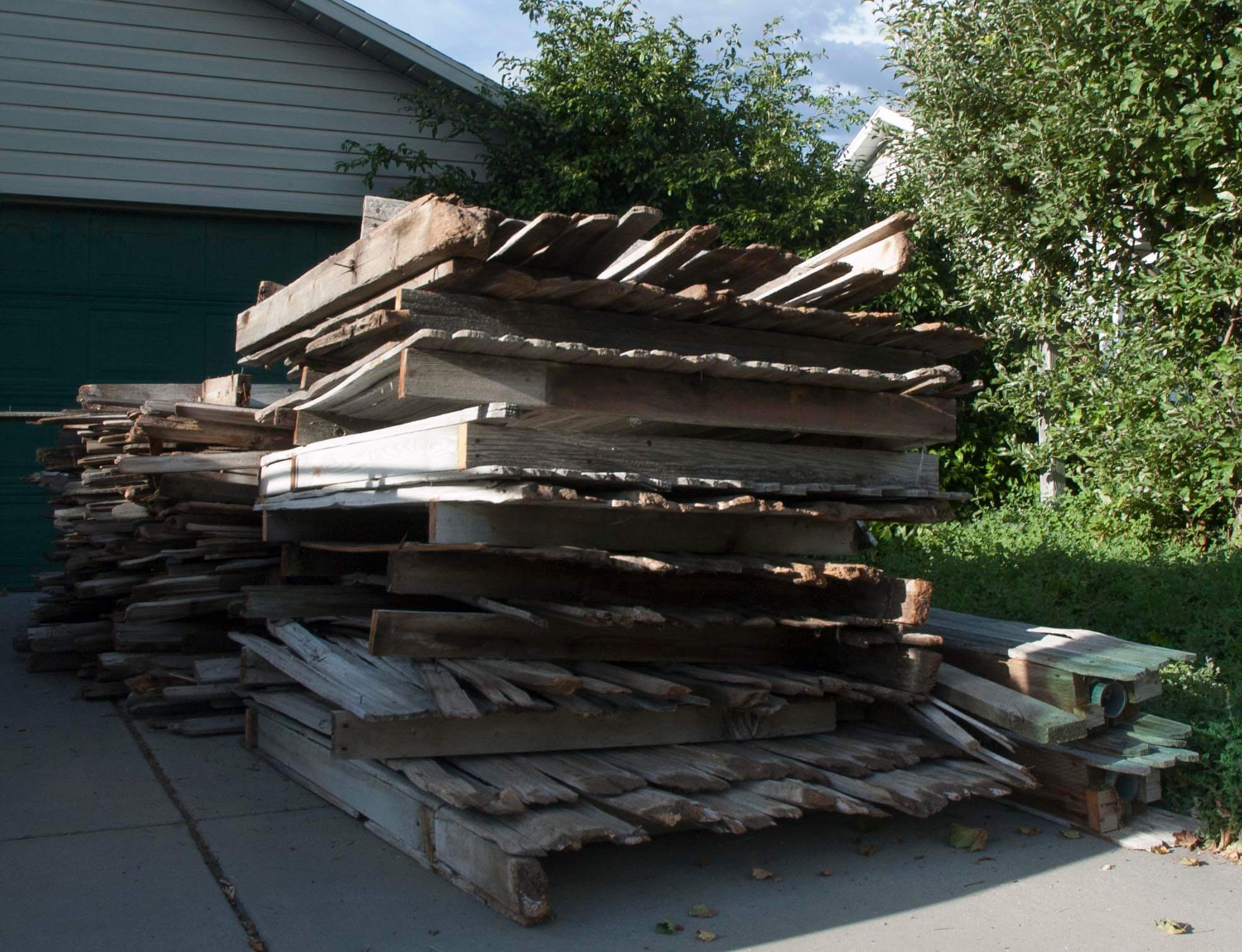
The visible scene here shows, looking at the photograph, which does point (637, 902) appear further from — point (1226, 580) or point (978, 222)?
point (978, 222)

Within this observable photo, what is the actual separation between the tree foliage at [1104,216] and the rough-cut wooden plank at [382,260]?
5721 mm

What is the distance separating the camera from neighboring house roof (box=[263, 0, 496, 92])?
10.6 meters

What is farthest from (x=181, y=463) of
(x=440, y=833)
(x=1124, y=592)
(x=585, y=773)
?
(x=1124, y=592)

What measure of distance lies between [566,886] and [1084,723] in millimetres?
1991

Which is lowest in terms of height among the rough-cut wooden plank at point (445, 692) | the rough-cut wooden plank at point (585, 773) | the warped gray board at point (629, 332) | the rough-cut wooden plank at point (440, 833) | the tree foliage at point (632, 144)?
the rough-cut wooden plank at point (440, 833)

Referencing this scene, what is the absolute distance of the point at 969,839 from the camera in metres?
4.06

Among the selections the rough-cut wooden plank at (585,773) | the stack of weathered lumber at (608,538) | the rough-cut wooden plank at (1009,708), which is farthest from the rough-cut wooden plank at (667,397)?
the rough-cut wooden plank at (585,773)

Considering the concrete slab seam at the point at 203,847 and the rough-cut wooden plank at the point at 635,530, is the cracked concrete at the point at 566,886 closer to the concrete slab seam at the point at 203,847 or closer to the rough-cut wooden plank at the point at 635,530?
the concrete slab seam at the point at 203,847

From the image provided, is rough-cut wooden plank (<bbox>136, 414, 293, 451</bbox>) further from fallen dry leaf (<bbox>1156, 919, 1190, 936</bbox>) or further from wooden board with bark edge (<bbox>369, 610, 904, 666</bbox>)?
fallen dry leaf (<bbox>1156, 919, 1190, 936</bbox>)

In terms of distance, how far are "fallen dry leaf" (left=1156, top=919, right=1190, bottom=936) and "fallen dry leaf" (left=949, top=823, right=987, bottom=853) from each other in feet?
2.25

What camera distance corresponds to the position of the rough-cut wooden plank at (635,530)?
3.72m

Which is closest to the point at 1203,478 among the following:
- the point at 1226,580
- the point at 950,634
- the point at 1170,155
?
the point at 1226,580

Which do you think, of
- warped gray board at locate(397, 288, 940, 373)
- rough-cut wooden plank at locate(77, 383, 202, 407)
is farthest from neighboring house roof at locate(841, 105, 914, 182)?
rough-cut wooden plank at locate(77, 383, 202, 407)

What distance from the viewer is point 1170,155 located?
7738mm
